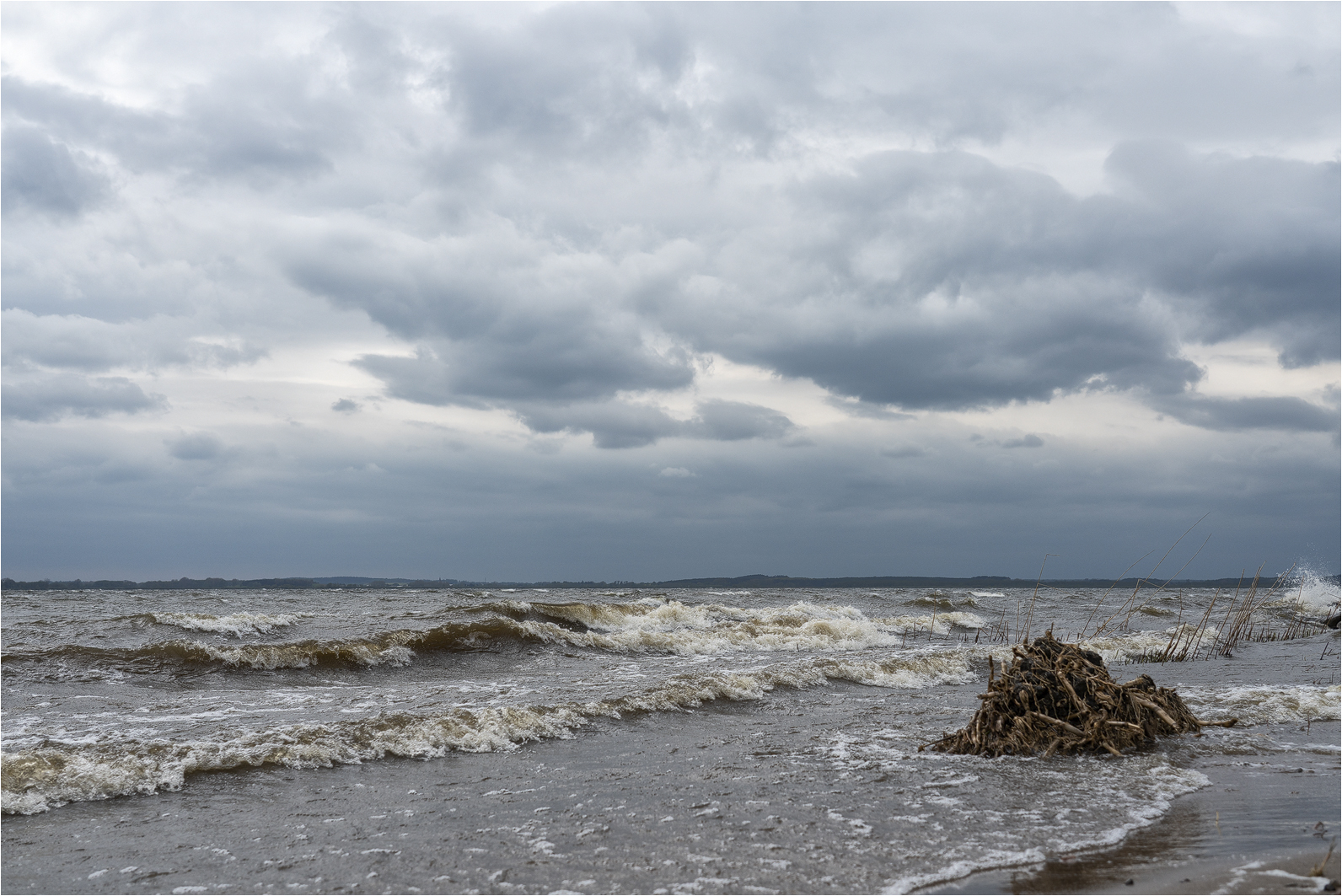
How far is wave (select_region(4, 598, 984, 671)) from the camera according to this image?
1736cm

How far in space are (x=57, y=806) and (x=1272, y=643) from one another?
2807 centimetres

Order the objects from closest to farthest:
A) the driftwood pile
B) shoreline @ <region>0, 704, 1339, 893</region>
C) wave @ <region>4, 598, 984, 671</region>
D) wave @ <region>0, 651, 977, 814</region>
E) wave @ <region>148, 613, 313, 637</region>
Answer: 1. shoreline @ <region>0, 704, 1339, 893</region>
2. wave @ <region>0, 651, 977, 814</region>
3. the driftwood pile
4. wave @ <region>4, 598, 984, 671</region>
5. wave @ <region>148, 613, 313, 637</region>

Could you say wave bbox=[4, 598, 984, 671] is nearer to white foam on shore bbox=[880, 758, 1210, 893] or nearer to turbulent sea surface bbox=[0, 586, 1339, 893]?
turbulent sea surface bbox=[0, 586, 1339, 893]

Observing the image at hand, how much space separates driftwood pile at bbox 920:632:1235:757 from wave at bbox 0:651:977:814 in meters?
5.28

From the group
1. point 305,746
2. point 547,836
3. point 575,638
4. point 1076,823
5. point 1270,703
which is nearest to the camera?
point 1076,823

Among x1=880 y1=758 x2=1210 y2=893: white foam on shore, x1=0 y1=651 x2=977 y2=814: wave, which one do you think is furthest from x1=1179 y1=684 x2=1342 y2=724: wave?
x1=0 y1=651 x2=977 y2=814: wave

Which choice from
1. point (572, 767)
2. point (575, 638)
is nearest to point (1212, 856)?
point (572, 767)

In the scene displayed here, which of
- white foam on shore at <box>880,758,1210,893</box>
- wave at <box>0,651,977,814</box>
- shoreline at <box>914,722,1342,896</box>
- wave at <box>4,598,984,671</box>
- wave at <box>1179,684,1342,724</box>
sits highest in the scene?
shoreline at <box>914,722,1342,896</box>

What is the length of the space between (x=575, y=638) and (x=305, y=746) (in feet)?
47.3

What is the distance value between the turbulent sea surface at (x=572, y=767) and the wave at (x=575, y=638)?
0.13 metres

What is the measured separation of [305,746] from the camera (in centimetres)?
977

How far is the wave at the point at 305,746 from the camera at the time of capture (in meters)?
8.33

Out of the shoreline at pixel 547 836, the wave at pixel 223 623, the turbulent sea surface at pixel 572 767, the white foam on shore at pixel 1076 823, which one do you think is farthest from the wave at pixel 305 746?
the wave at pixel 223 623

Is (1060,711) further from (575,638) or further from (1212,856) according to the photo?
(575,638)
